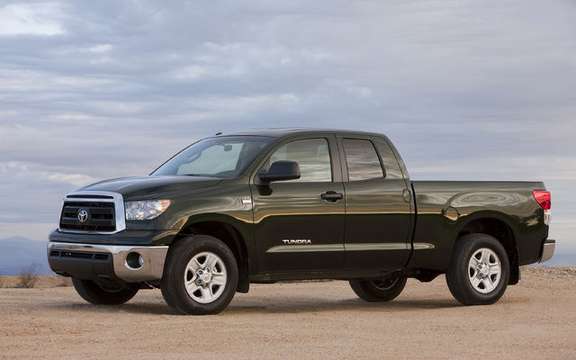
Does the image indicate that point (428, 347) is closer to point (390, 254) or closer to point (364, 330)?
point (364, 330)

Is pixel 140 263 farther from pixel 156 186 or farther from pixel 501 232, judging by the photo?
pixel 501 232

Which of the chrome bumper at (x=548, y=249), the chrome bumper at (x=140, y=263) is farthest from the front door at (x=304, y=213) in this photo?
the chrome bumper at (x=548, y=249)

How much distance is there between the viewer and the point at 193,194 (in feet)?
45.0

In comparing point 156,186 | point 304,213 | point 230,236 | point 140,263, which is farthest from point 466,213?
point 140,263

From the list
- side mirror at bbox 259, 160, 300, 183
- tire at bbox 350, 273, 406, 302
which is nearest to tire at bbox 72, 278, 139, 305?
side mirror at bbox 259, 160, 300, 183

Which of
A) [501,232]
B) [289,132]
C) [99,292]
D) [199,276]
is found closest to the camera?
[199,276]

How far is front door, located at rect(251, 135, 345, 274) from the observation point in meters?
14.1

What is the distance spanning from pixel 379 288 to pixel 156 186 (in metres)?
4.51

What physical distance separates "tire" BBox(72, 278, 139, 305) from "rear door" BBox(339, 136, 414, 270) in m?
2.77

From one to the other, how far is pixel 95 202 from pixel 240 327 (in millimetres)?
2445

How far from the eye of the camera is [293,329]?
12.7 meters

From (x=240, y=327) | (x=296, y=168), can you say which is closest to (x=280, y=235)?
(x=296, y=168)

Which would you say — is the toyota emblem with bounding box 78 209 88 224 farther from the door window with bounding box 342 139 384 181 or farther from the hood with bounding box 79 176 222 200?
the door window with bounding box 342 139 384 181

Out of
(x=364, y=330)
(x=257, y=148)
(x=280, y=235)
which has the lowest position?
(x=364, y=330)
